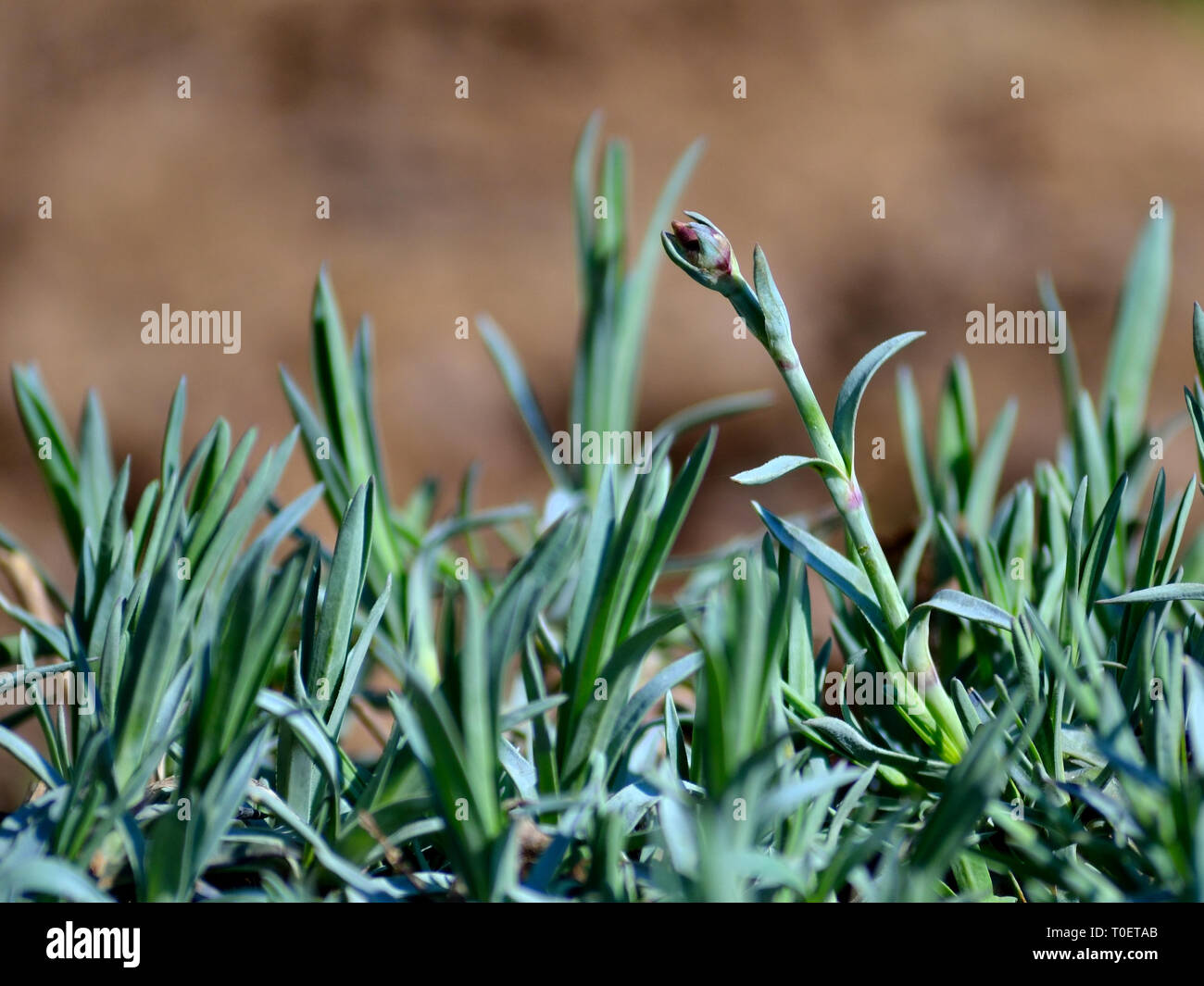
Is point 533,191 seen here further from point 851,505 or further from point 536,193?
point 851,505

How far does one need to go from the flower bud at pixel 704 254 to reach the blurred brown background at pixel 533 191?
0.83 metres

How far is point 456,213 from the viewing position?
1.25 meters

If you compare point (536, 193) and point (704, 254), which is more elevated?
point (536, 193)

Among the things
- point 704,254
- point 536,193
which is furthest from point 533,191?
point 704,254

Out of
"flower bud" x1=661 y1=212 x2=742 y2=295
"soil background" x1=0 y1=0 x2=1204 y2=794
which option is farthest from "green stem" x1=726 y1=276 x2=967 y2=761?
"soil background" x1=0 y1=0 x2=1204 y2=794

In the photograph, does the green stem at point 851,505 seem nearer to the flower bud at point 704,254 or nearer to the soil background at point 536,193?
the flower bud at point 704,254

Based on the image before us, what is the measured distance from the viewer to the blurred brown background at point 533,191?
1135mm

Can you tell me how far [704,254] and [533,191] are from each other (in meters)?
1.08

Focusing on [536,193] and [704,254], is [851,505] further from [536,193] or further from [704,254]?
[536,193]

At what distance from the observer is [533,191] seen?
128 cm

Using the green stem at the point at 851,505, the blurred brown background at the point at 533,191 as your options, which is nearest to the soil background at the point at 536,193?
the blurred brown background at the point at 533,191

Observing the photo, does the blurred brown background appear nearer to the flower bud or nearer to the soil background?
the soil background

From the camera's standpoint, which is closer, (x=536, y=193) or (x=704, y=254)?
(x=704, y=254)
